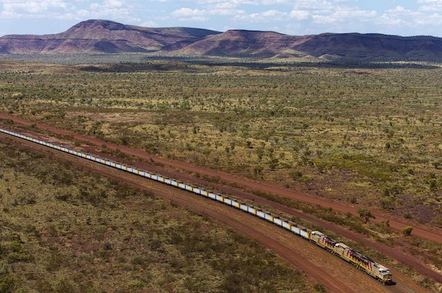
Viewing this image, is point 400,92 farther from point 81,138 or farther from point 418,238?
point 418,238

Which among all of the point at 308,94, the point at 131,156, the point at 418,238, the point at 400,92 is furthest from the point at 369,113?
the point at 418,238

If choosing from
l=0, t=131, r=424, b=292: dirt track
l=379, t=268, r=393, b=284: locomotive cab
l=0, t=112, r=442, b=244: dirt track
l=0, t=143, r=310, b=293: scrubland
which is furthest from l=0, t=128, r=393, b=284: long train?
l=0, t=112, r=442, b=244: dirt track

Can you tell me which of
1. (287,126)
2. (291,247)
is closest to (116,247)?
(291,247)

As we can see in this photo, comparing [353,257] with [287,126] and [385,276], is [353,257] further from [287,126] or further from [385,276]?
[287,126]

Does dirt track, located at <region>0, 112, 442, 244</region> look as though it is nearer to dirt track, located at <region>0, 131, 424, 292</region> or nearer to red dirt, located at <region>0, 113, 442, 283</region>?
red dirt, located at <region>0, 113, 442, 283</region>

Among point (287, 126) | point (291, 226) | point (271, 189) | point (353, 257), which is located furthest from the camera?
point (287, 126)
